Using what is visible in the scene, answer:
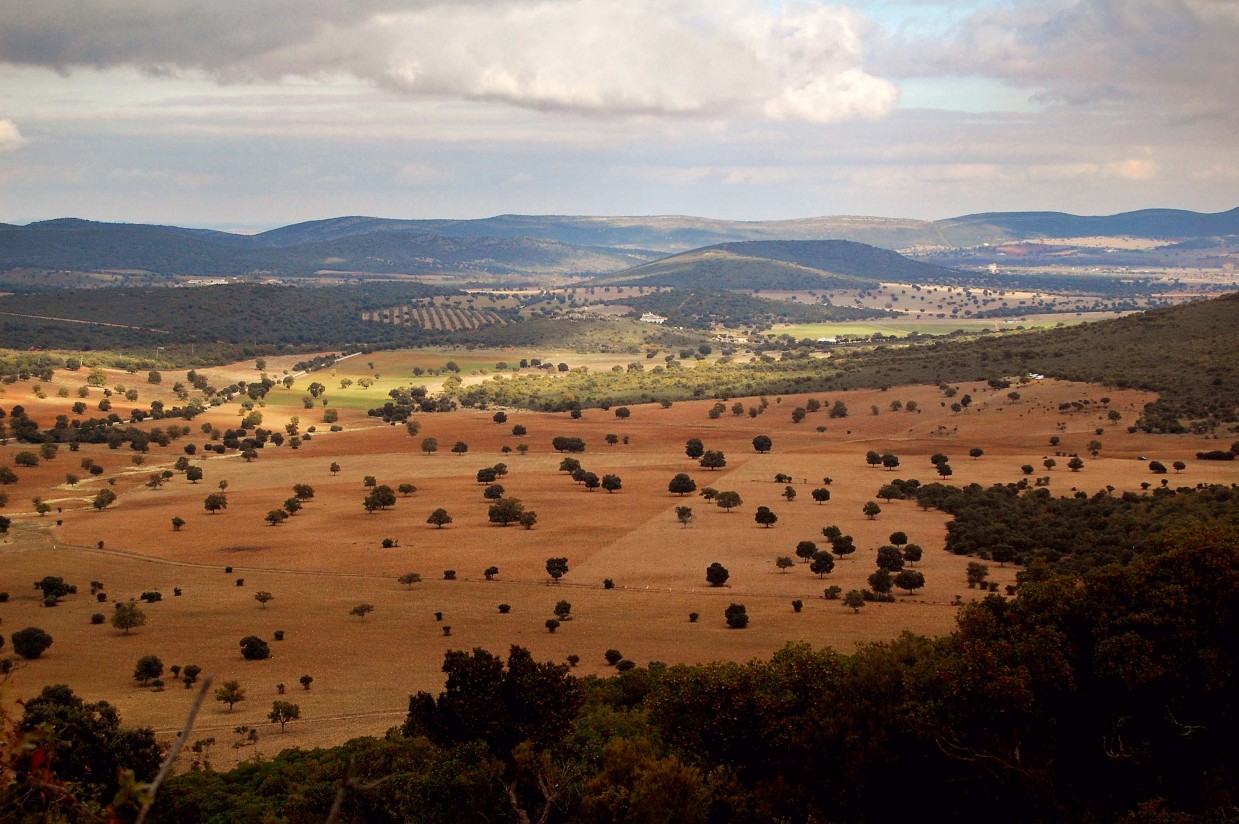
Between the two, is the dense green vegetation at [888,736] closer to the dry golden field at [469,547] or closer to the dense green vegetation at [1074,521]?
the dry golden field at [469,547]

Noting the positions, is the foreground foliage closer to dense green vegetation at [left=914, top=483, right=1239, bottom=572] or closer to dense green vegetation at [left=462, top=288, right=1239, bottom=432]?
dense green vegetation at [left=914, top=483, right=1239, bottom=572]

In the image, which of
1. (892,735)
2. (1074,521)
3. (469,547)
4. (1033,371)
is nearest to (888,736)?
(892,735)

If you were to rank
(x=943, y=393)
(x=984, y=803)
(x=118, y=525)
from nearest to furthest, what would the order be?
(x=984, y=803)
(x=118, y=525)
(x=943, y=393)

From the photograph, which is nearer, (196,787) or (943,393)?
(196,787)

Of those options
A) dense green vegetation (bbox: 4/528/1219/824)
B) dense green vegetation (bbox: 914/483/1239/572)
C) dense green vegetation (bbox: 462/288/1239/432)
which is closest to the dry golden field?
dense green vegetation (bbox: 914/483/1239/572)

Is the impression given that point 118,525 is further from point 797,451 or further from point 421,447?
point 797,451

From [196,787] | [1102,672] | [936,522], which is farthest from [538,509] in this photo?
[1102,672]

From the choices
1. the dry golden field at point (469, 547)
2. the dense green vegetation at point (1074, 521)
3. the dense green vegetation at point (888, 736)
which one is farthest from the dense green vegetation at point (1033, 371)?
the dense green vegetation at point (888, 736)
